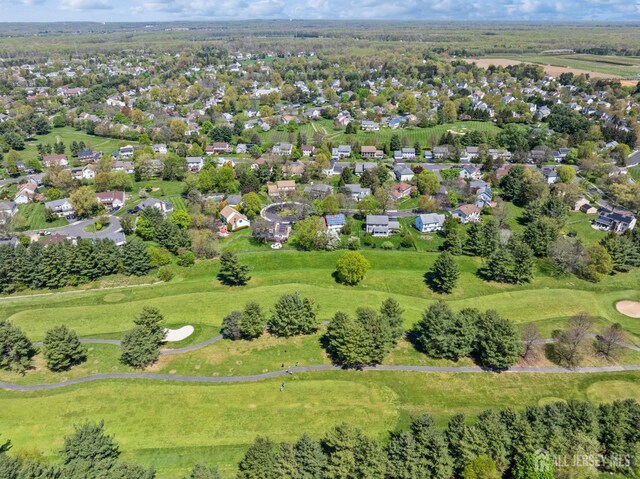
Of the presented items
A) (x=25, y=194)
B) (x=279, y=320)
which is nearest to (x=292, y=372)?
(x=279, y=320)

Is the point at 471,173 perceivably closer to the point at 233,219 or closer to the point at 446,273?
the point at 446,273

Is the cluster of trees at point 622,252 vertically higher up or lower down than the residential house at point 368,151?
lower down

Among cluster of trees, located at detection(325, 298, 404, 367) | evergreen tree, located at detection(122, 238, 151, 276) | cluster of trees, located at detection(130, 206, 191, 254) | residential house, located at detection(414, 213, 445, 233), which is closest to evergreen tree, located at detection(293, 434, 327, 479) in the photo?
cluster of trees, located at detection(325, 298, 404, 367)

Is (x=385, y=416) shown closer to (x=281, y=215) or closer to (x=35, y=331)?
(x=35, y=331)

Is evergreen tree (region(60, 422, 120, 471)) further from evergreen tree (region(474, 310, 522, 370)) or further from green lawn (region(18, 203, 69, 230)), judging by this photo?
green lawn (region(18, 203, 69, 230))

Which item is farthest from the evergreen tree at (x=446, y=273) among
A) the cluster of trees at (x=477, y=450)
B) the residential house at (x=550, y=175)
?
the residential house at (x=550, y=175)

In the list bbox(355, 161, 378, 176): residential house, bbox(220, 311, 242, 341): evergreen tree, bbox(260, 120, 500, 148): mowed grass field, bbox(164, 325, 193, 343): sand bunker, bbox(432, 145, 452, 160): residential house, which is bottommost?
bbox(164, 325, 193, 343): sand bunker

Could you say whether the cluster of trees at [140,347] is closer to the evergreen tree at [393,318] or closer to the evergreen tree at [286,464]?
the evergreen tree at [286,464]
